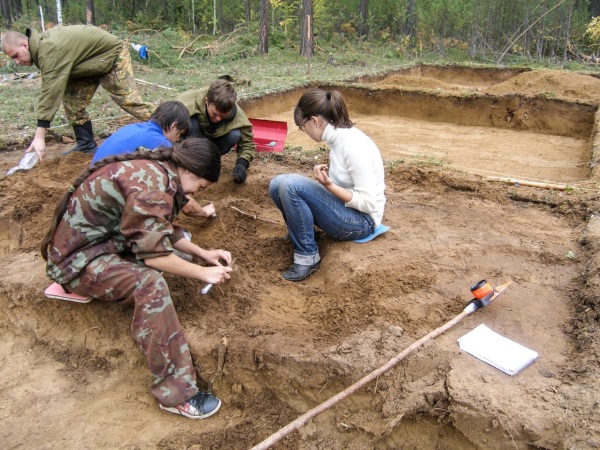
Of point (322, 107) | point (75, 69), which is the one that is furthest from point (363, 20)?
point (322, 107)

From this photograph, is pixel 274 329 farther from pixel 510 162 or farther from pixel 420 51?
pixel 420 51

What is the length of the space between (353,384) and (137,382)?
3.89 feet

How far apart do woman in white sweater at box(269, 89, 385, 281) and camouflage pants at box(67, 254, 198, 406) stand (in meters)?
1.08

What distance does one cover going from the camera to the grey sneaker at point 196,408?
7.87ft

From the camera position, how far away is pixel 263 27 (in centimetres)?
1388

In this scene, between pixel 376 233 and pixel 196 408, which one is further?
pixel 376 233

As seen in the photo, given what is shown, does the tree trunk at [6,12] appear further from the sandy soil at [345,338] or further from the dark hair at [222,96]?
the dark hair at [222,96]

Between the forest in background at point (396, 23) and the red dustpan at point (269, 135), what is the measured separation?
6544 mm

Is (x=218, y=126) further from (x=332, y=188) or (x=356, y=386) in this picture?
(x=356, y=386)

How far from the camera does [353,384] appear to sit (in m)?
2.25

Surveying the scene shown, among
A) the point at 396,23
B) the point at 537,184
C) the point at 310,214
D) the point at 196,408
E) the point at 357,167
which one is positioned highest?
the point at 396,23

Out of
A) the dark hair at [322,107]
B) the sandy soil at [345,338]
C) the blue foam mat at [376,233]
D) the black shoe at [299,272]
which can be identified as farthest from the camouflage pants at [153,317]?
the blue foam mat at [376,233]

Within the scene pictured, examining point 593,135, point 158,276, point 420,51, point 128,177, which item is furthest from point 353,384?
point 420,51

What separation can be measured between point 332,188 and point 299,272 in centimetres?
65
